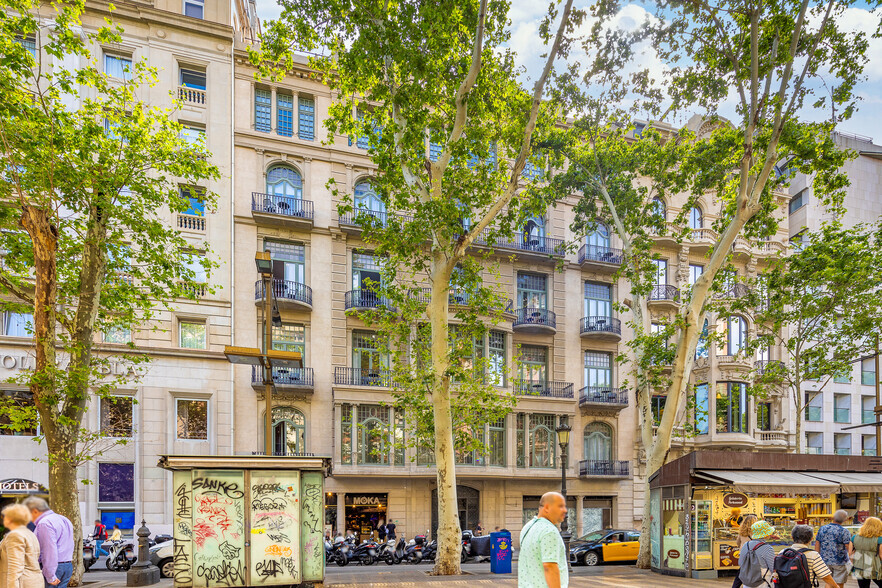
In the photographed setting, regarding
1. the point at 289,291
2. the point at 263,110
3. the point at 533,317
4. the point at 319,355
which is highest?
the point at 263,110

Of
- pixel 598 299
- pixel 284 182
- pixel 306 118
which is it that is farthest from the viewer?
pixel 598 299

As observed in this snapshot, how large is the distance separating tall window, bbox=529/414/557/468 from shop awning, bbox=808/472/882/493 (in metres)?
14.1

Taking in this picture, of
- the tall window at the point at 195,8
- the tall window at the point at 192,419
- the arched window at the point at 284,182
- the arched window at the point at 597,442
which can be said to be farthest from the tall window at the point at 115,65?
the arched window at the point at 597,442

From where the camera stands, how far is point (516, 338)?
3095 centimetres

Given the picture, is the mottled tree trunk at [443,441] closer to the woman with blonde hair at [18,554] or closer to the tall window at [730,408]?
the woman with blonde hair at [18,554]

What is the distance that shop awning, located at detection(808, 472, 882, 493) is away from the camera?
16.7 metres

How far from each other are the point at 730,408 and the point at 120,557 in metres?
27.5

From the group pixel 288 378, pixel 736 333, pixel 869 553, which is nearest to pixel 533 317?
pixel 736 333

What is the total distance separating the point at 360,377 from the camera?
27672 millimetres

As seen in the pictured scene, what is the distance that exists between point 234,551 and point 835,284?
22.8m

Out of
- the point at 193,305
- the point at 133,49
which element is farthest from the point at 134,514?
the point at 133,49

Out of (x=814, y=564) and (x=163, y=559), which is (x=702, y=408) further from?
(x=814, y=564)

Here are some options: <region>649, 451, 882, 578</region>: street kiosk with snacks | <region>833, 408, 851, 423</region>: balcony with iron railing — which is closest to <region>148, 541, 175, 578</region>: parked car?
<region>649, 451, 882, 578</region>: street kiosk with snacks

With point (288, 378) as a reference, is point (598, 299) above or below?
above
